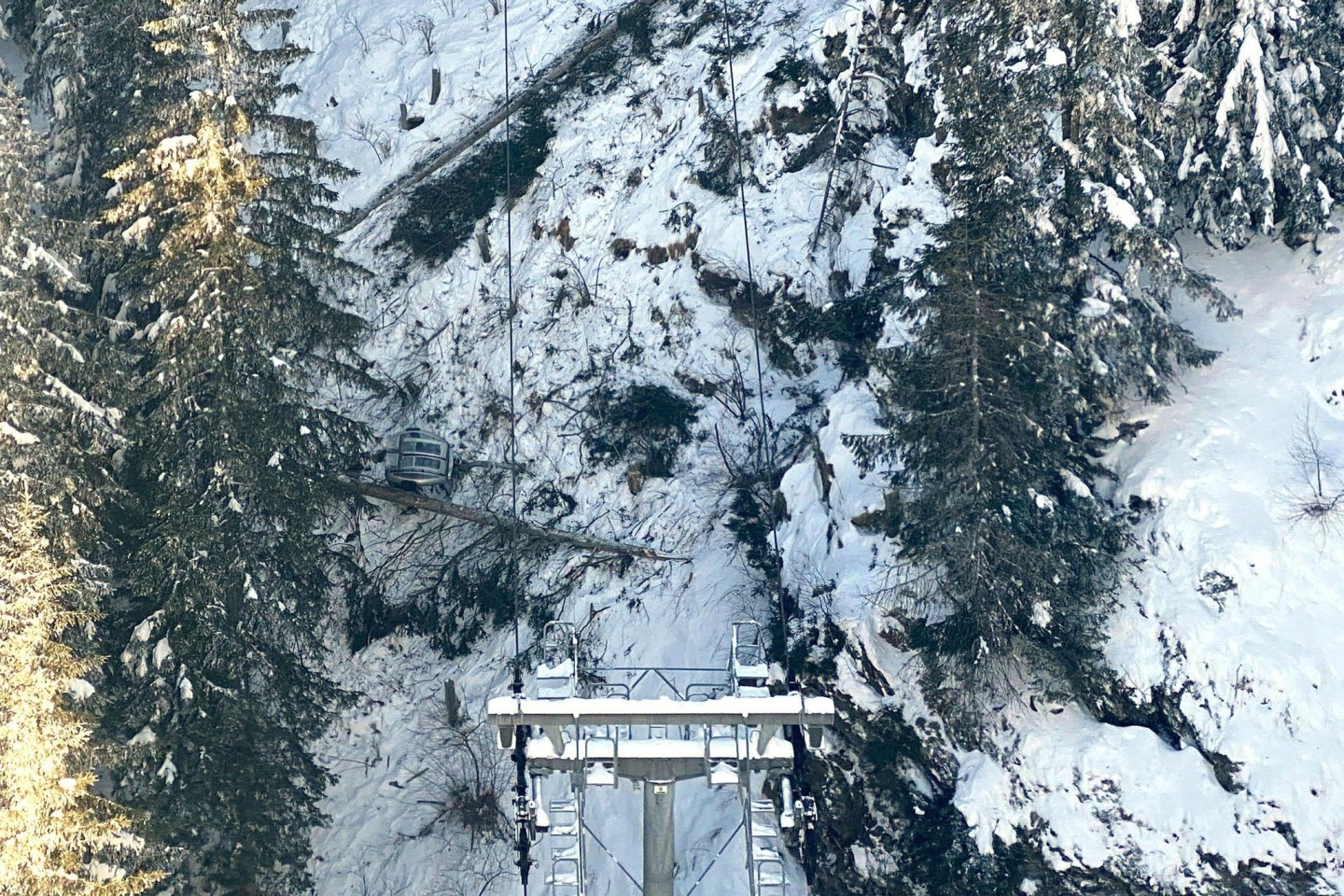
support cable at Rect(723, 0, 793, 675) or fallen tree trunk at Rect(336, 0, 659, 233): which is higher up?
fallen tree trunk at Rect(336, 0, 659, 233)

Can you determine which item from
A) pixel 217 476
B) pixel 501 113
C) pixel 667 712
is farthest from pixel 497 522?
pixel 501 113

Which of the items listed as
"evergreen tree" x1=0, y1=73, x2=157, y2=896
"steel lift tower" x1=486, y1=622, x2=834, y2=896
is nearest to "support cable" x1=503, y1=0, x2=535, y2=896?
"steel lift tower" x1=486, y1=622, x2=834, y2=896

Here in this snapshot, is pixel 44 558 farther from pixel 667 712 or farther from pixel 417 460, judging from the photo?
pixel 667 712

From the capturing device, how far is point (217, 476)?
751 inches

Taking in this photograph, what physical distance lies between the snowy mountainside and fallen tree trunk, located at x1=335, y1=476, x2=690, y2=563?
0.28 metres

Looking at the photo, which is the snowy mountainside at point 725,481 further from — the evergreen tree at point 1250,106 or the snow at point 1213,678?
the evergreen tree at point 1250,106

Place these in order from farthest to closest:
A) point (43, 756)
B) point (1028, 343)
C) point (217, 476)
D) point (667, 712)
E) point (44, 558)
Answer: point (217, 476), point (1028, 343), point (44, 558), point (43, 756), point (667, 712)

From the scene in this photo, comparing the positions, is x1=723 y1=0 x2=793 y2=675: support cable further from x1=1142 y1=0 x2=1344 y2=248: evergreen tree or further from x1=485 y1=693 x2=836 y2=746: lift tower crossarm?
x1=1142 y1=0 x2=1344 y2=248: evergreen tree

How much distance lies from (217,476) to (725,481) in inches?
310

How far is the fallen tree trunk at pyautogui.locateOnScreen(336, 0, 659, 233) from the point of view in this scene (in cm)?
2828

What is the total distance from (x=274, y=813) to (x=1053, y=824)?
401 inches

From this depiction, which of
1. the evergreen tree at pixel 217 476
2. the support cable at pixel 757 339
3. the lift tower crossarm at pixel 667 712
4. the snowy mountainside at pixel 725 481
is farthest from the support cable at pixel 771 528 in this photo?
the evergreen tree at pixel 217 476

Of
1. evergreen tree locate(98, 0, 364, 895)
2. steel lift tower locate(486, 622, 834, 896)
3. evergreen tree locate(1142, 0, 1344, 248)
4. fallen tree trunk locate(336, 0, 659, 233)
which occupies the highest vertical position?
fallen tree trunk locate(336, 0, 659, 233)

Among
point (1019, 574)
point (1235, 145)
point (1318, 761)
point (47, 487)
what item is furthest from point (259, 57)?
point (1318, 761)
